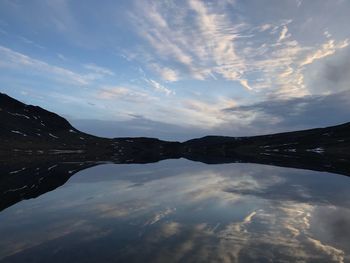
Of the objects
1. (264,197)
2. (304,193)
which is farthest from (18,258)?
(304,193)

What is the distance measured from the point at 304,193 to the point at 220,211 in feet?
63.3

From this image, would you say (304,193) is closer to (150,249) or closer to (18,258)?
(150,249)

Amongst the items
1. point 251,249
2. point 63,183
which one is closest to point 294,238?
point 251,249

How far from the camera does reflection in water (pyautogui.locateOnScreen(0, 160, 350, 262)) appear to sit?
65.7ft

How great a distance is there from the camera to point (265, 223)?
28.4 metres

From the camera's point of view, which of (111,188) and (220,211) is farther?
(111,188)

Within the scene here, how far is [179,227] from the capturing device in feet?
87.7

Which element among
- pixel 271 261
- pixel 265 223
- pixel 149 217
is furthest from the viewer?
pixel 149 217

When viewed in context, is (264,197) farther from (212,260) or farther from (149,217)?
(212,260)

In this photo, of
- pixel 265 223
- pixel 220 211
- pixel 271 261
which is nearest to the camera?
pixel 271 261

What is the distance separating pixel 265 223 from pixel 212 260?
36.2 ft

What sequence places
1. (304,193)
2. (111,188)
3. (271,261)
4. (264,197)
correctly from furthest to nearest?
(111,188), (304,193), (264,197), (271,261)

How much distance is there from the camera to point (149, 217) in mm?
30984

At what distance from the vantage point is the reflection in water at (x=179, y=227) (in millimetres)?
20031
